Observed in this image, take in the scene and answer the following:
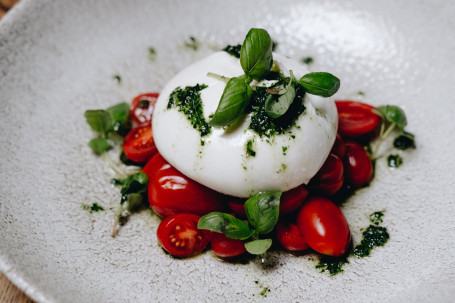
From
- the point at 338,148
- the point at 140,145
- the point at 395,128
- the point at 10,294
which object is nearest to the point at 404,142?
the point at 395,128

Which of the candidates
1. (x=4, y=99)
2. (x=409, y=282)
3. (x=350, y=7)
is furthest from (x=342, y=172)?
(x=4, y=99)

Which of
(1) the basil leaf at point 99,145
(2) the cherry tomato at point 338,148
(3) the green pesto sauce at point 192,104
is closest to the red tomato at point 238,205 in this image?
(3) the green pesto sauce at point 192,104

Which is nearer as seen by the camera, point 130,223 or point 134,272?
point 134,272

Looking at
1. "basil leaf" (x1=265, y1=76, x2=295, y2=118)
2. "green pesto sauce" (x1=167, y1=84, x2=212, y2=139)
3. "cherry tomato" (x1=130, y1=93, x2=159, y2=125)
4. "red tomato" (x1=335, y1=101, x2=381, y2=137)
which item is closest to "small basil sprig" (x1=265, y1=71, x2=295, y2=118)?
"basil leaf" (x1=265, y1=76, x2=295, y2=118)

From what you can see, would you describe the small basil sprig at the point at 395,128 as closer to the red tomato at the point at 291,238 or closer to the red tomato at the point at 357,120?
the red tomato at the point at 357,120

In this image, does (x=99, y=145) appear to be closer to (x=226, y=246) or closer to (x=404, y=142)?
(x=226, y=246)

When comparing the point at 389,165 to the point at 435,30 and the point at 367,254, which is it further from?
the point at 435,30

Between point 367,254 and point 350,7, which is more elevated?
point 350,7

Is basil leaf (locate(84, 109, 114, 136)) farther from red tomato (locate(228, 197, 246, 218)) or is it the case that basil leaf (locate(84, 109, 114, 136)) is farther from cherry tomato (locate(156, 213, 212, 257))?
red tomato (locate(228, 197, 246, 218))
